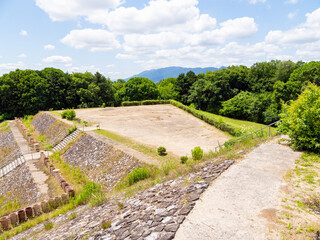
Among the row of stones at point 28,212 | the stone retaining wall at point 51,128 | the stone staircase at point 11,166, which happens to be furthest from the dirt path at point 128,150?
the stone staircase at point 11,166

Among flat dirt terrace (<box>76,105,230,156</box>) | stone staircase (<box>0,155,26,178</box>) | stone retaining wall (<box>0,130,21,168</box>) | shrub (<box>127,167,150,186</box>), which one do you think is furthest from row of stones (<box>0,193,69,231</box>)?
stone retaining wall (<box>0,130,21,168</box>)

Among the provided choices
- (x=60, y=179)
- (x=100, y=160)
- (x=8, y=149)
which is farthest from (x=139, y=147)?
(x=8, y=149)

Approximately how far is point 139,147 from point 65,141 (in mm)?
9905

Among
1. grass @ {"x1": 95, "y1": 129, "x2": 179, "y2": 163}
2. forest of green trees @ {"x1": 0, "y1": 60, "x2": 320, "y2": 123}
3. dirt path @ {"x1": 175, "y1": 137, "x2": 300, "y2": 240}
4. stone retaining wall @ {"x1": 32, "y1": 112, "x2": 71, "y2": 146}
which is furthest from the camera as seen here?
forest of green trees @ {"x1": 0, "y1": 60, "x2": 320, "y2": 123}

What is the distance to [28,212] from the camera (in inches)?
387

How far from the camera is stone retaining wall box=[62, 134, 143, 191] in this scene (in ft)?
46.4

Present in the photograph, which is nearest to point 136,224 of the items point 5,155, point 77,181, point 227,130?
point 77,181

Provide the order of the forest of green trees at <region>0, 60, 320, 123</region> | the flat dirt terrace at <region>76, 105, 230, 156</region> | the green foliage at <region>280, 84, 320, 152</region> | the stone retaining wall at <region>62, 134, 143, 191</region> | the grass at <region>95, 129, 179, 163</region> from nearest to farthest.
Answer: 1. the green foliage at <region>280, 84, 320, 152</region>
2. the stone retaining wall at <region>62, 134, 143, 191</region>
3. the grass at <region>95, 129, 179, 163</region>
4. the flat dirt terrace at <region>76, 105, 230, 156</region>
5. the forest of green trees at <region>0, 60, 320, 123</region>

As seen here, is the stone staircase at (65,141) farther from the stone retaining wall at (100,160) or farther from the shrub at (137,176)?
the shrub at (137,176)

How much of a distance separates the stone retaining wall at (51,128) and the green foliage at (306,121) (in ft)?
71.6

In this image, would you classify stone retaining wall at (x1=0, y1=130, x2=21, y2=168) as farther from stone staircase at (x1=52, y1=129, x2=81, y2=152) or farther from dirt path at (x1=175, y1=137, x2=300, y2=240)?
dirt path at (x1=175, y1=137, x2=300, y2=240)

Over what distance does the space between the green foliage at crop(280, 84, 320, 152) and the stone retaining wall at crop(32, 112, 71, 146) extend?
21.8 metres

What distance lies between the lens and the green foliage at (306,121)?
970cm

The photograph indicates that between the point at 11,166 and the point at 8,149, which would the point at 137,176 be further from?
the point at 8,149
